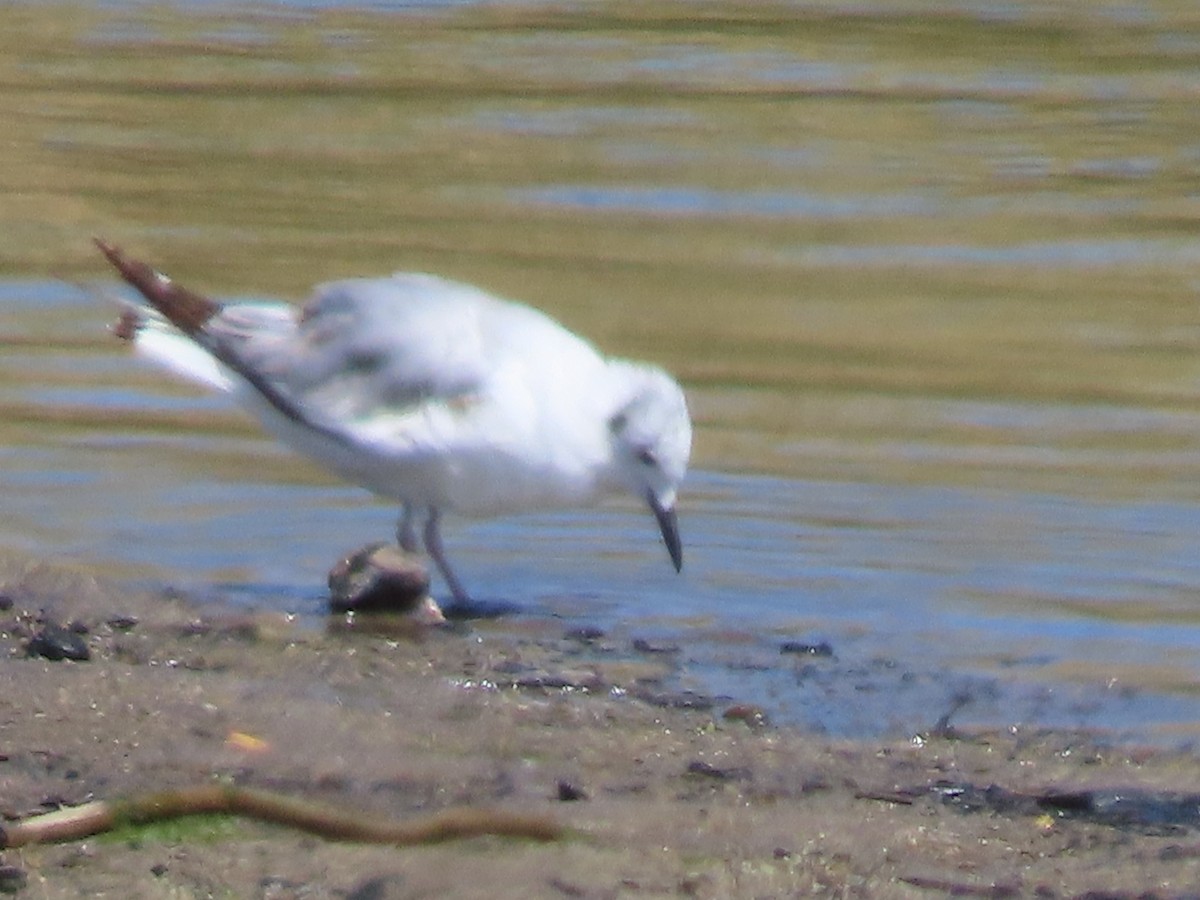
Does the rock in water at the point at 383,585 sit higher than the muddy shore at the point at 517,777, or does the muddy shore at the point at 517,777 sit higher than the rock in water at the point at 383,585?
the muddy shore at the point at 517,777

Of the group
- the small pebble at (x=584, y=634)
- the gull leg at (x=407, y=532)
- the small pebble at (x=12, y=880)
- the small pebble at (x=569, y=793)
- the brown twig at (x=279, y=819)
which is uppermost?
the brown twig at (x=279, y=819)

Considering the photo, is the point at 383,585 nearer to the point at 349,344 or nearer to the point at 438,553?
the point at 438,553

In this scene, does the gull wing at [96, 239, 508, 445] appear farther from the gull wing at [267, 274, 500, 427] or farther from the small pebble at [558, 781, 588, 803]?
the small pebble at [558, 781, 588, 803]

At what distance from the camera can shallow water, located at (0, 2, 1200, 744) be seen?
21.1 ft

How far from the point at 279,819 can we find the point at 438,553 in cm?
268

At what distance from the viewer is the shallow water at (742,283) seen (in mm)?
6445

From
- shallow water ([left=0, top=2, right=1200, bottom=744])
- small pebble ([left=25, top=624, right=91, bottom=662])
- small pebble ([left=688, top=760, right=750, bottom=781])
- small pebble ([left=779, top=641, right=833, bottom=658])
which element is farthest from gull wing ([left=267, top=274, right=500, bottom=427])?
small pebble ([left=688, top=760, right=750, bottom=781])

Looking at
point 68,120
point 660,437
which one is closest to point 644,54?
point 68,120

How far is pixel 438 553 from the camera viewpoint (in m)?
6.63

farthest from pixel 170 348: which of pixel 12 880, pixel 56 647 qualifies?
pixel 12 880

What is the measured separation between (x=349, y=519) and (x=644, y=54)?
300 inches

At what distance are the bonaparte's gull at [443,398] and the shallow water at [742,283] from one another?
0.96 feet

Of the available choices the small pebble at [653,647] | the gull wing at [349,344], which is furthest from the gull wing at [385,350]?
the small pebble at [653,647]

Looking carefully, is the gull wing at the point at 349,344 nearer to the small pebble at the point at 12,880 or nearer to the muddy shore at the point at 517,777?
the muddy shore at the point at 517,777
